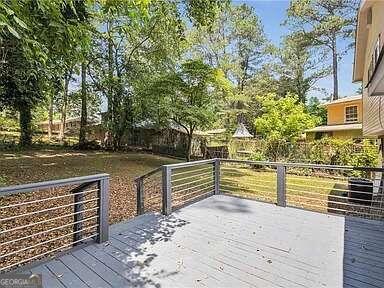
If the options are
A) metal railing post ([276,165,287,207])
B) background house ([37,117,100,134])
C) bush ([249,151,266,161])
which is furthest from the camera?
background house ([37,117,100,134])

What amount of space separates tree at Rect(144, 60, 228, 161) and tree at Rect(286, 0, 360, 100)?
46.2 ft

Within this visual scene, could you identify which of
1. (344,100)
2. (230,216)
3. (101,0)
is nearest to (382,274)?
(230,216)

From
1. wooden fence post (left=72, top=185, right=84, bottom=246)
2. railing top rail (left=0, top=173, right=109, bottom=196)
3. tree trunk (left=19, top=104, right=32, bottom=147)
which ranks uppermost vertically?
tree trunk (left=19, top=104, right=32, bottom=147)

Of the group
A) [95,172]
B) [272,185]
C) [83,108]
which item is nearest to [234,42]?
[83,108]

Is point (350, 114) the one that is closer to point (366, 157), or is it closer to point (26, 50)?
point (366, 157)

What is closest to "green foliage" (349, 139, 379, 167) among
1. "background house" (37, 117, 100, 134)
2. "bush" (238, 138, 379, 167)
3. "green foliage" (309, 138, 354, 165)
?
"bush" (238, 138, 379, 167)

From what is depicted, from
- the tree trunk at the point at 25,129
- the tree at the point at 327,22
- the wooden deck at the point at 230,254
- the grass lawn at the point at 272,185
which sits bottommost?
the grass lawn at the point at 272,185

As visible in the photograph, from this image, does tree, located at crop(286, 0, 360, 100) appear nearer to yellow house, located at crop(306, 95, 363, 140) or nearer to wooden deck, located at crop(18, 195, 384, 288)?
yellow house, located at crop(306, 95, 363, 140)

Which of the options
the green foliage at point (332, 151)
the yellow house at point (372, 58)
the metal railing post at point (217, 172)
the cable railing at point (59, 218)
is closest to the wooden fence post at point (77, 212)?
the cable railing at point (59, 218)

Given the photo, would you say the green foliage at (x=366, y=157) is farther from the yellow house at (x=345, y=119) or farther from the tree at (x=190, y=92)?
the tree at (x=190, y=92)

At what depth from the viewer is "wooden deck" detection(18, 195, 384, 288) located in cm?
287

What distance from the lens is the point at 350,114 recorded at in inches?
740

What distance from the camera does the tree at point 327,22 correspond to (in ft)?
70.7

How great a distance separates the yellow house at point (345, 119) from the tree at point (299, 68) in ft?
21.2
